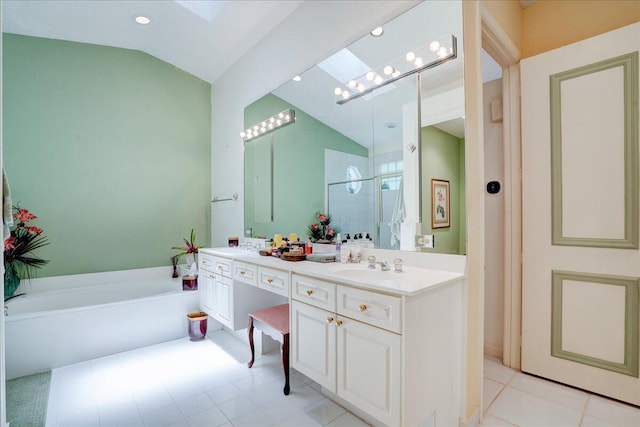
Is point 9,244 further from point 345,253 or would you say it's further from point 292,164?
point 345,253

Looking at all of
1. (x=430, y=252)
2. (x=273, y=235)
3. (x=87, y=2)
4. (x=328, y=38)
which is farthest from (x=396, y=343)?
(x=87, y=2)

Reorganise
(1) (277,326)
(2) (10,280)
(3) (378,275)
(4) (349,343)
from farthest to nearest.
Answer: (2) (10,280) → (1) (277,326) → (3) (378,275) → (4) (349,343)

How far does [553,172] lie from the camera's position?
2.06 meters

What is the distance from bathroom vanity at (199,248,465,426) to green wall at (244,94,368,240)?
72cm

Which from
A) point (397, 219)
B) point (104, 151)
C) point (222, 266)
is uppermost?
point (104, 151)

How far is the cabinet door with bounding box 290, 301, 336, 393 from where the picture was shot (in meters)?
1.58

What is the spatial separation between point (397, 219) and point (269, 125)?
1.71m

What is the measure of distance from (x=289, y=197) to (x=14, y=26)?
2.91m

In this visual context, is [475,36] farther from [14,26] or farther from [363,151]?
[14,26]

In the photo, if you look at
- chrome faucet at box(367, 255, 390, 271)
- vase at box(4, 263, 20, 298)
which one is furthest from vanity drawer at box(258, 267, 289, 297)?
vase at box(4, 263, 20, 298)

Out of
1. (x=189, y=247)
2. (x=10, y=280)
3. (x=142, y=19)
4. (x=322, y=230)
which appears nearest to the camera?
(x=322, y=230)

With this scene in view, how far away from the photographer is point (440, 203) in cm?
175

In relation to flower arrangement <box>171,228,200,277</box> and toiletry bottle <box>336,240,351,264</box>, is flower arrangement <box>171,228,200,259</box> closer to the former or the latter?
flower arrangement <box>171,228,200,277</box>

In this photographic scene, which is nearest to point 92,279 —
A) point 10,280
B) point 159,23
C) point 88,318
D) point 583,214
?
point 10,280
